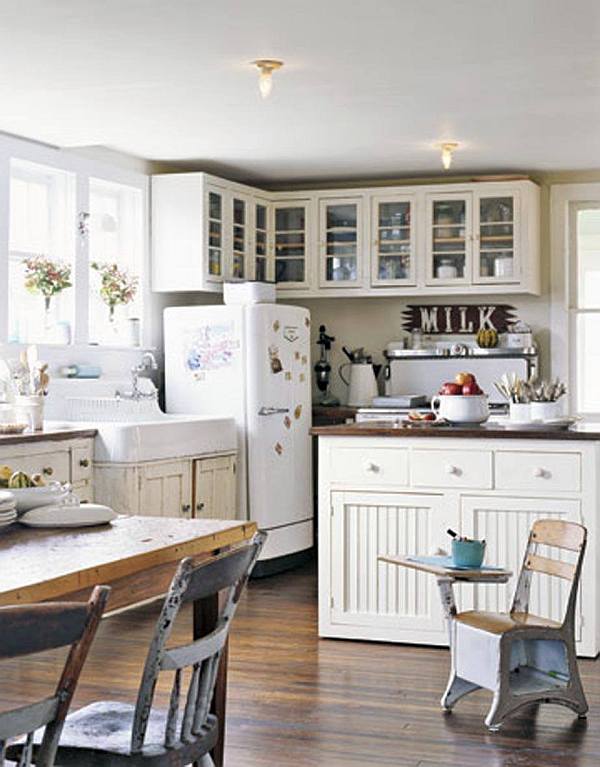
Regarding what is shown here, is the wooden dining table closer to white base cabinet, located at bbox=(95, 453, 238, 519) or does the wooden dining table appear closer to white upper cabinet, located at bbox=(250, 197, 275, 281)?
white base cabinet, located at bbox=(95, 453, 238, 519)

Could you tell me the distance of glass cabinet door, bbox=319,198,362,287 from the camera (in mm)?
8062

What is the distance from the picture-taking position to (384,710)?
435cm

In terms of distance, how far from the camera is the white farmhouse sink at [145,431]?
598 centimetres

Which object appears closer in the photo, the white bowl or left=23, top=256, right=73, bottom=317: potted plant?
the white bowl

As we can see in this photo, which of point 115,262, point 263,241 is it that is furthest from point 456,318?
point 115,262

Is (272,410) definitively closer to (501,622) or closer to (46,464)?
(46,464)

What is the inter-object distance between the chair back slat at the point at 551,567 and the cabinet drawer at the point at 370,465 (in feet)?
3.24

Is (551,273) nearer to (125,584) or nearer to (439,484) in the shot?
(439,484)

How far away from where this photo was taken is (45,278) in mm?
6551

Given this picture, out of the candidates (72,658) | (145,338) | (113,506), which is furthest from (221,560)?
(145,338)

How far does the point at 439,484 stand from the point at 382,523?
1.02ft

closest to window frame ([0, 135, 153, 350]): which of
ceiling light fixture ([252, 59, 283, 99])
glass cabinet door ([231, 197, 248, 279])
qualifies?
glass cabinet door ([231, 197, 248, 279])

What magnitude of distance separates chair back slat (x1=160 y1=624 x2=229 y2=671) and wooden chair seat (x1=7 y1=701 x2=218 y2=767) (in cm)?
16

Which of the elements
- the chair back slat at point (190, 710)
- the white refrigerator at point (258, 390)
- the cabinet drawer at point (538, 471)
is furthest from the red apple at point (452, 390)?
the chair back slat at point (190, 710)
